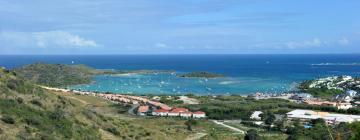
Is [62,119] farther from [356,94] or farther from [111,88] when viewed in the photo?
[111,88]

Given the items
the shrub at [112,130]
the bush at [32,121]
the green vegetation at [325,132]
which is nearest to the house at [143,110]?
the green vegetation at [325,132]

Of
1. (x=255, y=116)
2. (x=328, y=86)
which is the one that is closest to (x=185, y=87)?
(x=328, y=86)

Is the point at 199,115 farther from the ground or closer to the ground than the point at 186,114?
closer to the ground

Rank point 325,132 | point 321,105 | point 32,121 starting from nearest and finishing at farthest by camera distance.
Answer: point 32,121
point 325,132
point 321,105

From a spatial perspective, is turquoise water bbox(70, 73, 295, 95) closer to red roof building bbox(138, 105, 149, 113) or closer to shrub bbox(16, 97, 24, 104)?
red roof building bbox(138, 105, 149, 113)

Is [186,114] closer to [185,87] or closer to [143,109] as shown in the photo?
[143,109]

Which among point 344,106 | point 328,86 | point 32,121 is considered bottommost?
→ point 344,106
